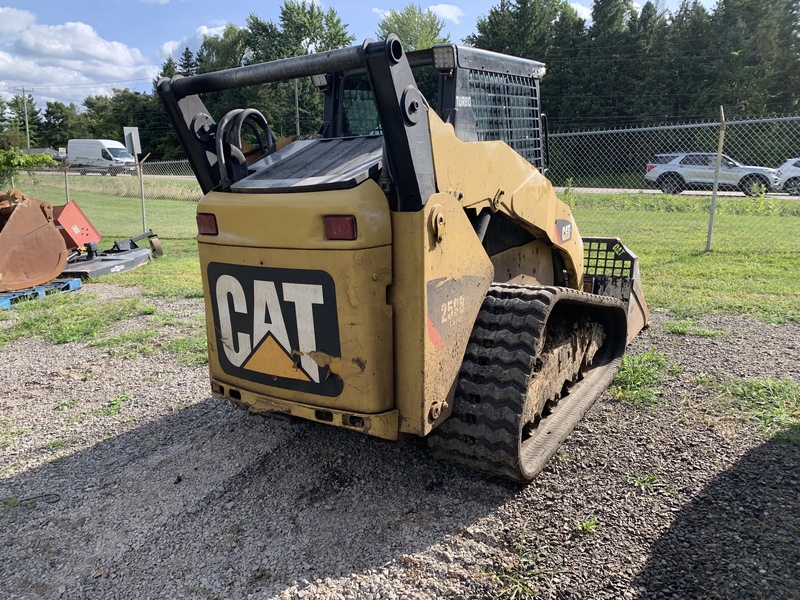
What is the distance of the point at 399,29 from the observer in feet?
194

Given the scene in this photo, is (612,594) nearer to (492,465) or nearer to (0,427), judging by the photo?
(492,465)

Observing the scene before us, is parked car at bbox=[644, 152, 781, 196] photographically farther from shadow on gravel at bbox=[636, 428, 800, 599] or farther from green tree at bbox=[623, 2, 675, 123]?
shadow on gravel at bbox=[636, 428, 800, 599]

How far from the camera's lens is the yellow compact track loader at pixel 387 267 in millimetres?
2590

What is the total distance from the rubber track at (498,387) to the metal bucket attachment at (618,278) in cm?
223

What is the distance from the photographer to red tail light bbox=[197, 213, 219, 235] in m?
3.04

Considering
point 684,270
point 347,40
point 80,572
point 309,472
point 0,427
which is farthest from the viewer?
point 347,40

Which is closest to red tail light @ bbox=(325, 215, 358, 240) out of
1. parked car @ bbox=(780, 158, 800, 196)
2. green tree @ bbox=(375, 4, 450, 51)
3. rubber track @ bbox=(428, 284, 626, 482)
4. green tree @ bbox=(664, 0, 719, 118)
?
rubber track @ bbox=(428, 284, 626, 482)

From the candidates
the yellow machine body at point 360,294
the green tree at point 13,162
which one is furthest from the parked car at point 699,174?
the green tree at point 13,162

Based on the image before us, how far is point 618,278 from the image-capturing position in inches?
213

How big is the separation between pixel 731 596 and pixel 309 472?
2.10 meters

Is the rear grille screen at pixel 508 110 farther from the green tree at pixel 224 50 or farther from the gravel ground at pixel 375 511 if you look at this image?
the green tree at pixel 224 50

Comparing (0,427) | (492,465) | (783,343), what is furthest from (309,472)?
(783,343)

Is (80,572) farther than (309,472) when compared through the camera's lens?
No

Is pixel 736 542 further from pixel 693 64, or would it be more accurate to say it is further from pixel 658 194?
pixel 693 64
